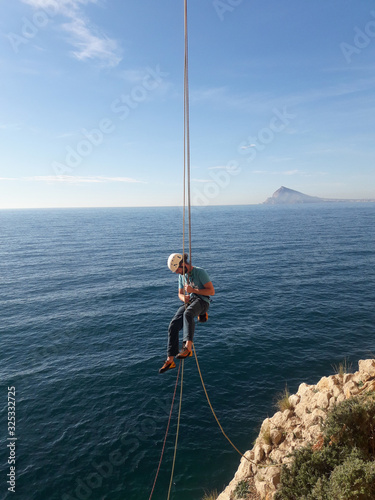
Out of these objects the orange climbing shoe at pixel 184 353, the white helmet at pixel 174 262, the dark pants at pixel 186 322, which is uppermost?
the white helmet at pixel 174 262

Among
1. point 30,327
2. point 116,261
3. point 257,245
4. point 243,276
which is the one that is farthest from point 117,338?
point 257,245

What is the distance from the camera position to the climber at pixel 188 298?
33.6ft

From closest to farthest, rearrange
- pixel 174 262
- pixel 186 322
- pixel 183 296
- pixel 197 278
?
pixel 174 262 → pixel 186 322 → pixel 197 278 → pixel 183 296

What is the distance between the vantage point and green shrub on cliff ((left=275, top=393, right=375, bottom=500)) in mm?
9047

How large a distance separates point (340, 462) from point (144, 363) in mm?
20604

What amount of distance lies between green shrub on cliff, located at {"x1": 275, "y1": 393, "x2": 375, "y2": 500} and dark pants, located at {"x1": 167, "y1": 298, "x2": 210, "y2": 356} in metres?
6.67

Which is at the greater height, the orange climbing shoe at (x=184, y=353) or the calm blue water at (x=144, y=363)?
the orange climbing shoe at (x=184, y=353)

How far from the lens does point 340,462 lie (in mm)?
10500

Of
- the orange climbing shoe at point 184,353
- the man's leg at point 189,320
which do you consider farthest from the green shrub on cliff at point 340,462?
the man's leg at point 189,320

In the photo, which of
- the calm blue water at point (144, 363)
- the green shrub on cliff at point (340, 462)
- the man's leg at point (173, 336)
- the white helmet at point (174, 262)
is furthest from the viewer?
the calm blue water at point (144, 363)

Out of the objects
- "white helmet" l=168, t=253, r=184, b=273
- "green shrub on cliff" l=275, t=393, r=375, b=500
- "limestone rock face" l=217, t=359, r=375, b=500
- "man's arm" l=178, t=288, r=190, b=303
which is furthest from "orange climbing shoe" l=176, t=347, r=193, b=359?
"limestone rock face" l=217, t=359, r=375, b=500

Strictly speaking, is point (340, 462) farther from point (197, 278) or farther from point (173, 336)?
point (197, 278)

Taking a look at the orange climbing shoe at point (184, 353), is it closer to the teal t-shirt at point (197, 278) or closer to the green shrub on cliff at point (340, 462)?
the teal t-shirt at point (197, 278)

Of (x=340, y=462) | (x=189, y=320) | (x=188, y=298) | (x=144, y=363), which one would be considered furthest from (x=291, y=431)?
(x=144, y=363)
